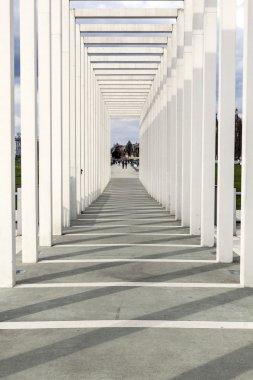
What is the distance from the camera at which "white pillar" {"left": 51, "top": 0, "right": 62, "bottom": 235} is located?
12.8m

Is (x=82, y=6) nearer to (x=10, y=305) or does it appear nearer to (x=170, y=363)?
(x=10, y=305)

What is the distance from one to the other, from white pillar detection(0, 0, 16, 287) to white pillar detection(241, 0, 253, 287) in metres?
3.60

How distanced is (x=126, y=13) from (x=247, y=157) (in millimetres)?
11471

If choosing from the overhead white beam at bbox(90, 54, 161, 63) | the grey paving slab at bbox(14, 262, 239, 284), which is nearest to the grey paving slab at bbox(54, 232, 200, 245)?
the grey paving slab at bbox(14, 262, 239, 284)

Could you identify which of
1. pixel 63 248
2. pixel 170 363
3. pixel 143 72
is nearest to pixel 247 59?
pixel 170 363

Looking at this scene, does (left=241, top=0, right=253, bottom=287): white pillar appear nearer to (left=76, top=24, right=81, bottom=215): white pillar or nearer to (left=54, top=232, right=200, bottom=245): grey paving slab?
(left=54, top=232, right=200, bottom=245): grey paving slab

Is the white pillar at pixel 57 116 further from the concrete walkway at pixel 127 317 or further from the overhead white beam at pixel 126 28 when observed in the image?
the overhead white beam at pixel 126 28

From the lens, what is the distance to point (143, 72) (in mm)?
26078

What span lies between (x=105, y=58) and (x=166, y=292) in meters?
18.5

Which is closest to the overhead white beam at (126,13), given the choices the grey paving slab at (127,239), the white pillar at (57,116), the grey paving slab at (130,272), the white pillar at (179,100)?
the white pillar at (179,100)

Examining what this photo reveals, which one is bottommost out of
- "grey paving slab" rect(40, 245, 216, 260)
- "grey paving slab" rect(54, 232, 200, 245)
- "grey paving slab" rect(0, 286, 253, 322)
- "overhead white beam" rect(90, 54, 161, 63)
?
"grey paving slab" rect(0, 286, 253, 322)

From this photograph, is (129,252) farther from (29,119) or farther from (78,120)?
(78,120)

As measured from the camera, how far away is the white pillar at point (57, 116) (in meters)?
12.8

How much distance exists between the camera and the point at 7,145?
738 centimetres
